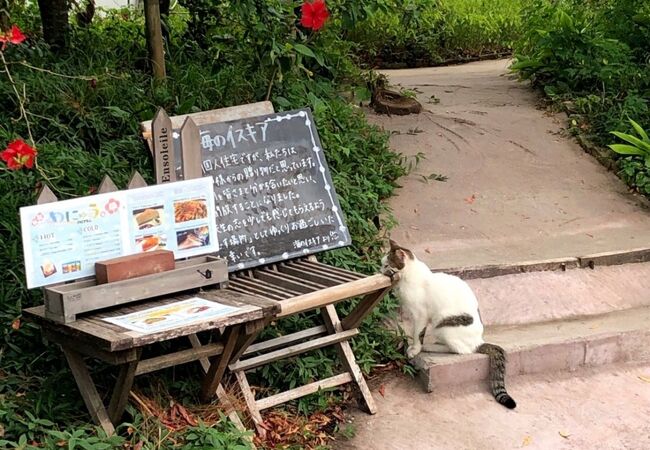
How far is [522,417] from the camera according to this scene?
4.42 metres

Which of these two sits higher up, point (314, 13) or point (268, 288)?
point (314, 13)

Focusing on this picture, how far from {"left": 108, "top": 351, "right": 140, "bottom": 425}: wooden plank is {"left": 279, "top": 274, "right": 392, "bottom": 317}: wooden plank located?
0.75m

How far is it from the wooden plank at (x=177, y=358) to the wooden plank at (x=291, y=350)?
44 centimetres

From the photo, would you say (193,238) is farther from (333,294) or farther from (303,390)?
(303,390)

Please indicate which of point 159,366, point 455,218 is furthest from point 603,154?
point 159,366

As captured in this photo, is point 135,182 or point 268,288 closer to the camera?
point 135,182

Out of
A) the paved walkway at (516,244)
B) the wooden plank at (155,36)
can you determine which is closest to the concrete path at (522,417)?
the paved walkway at (516,244)

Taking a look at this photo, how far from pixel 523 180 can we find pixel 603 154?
94 cm

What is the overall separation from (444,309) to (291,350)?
884 millimetres

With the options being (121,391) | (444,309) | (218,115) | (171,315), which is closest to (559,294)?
(444,309)

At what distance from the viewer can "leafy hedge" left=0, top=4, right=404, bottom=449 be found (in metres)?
3.83

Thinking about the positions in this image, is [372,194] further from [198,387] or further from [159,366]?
[159,366]

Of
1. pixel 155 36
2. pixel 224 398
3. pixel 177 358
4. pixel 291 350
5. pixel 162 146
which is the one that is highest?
pixel 155 36

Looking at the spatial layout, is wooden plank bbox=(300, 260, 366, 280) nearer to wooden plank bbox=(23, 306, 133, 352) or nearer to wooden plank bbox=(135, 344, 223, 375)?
wooden plank bbox=(135, 344, 223, 375)
